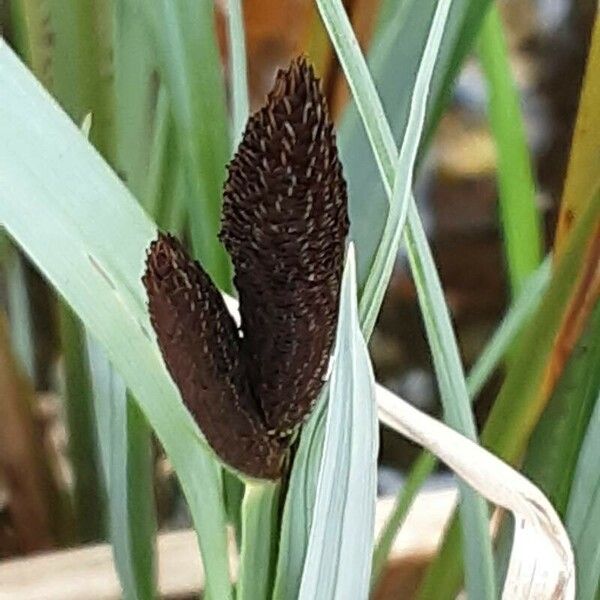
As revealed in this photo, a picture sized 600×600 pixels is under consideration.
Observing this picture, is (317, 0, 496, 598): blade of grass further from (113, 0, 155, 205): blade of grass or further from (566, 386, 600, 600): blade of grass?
(113, 0, 155, 205): blade of grass

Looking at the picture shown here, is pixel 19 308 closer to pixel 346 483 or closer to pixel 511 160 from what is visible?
pixel 511 160

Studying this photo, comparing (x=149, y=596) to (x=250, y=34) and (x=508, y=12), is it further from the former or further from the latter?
(x=508, y=12)

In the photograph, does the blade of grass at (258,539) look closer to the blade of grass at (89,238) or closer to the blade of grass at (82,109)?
the blade of grass at (89,238)

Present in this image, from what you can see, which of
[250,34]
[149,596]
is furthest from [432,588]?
[250,34]

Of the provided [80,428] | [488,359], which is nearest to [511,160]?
[488,359]

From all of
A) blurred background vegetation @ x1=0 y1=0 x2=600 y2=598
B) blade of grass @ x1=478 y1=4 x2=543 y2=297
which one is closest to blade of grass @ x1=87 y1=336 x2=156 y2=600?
blurred background vegetation @ x1=0 y1=0 x2=600 y2=598

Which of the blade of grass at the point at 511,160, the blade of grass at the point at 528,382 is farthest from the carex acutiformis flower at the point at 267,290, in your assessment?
the blade of grass at the point at 511,160
